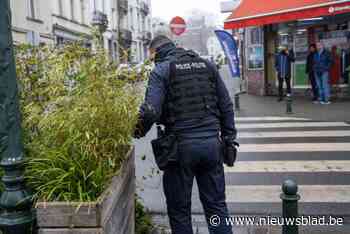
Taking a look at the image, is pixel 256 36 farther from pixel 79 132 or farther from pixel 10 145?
pixel 10 145

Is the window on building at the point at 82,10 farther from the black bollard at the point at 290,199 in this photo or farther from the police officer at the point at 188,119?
the black bollard at the point at 290,199

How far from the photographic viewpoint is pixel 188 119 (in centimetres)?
341

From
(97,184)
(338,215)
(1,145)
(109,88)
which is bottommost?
(338,215)

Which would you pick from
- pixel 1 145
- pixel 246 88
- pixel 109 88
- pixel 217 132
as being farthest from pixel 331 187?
pixel 246 88

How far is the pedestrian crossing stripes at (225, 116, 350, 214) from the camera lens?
536 cm

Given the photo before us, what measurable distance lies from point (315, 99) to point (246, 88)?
4.60 m

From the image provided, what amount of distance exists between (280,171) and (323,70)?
746 cm

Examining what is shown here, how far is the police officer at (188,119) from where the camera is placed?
339 cm

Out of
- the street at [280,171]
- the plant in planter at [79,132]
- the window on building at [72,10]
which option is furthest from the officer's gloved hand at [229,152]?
the window on building at [72,10]

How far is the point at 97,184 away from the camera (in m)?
2.81

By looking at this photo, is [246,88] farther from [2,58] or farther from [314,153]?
[2,58]

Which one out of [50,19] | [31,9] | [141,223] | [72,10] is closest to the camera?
[141,223]

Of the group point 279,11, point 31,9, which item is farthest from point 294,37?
point 31,9
